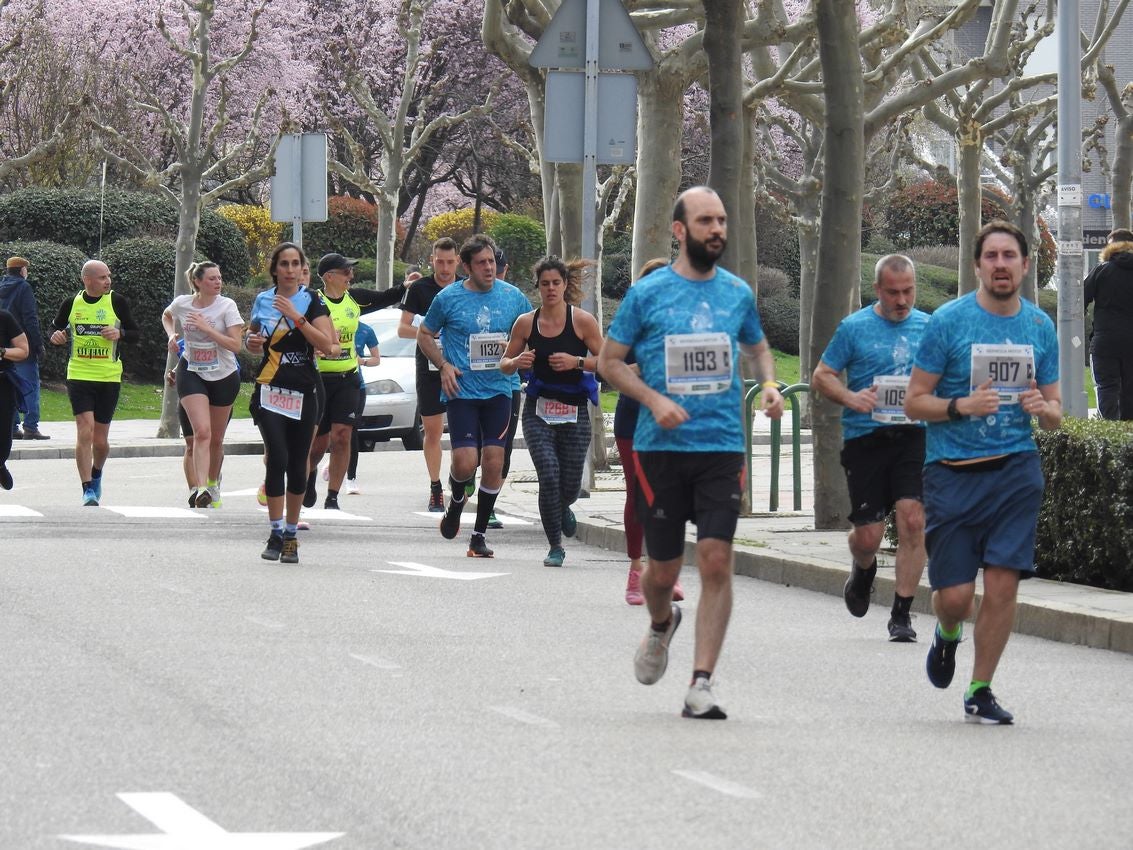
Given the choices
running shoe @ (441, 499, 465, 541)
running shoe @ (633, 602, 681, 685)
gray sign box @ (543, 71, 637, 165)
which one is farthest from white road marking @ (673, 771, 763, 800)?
gray sign box @ (543, 71, 637, 165)

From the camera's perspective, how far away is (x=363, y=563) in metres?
13.1

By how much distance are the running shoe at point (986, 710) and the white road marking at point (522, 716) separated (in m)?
1.46

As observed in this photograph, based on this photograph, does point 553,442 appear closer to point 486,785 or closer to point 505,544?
point 505,544

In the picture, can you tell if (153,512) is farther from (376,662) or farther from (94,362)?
(376,662)

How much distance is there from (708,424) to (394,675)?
1.68 m

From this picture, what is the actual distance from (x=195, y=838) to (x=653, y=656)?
2.70 metres

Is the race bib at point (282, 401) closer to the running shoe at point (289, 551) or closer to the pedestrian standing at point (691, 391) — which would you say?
the running shoe at point (289, 551)

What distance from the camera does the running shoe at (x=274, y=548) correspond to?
1299 cm

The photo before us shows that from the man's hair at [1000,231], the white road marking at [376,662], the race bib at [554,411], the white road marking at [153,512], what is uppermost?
the man's hair at [1000,231]

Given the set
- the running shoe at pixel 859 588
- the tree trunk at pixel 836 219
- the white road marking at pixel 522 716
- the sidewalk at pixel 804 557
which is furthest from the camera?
the tree trunk at pixel 836 219

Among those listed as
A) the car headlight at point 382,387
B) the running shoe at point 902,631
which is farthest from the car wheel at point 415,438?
the running shoe at point 902,631

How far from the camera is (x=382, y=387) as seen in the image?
2534 centimetres

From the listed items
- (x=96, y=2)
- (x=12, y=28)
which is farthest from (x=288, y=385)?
(x=96, y=2)

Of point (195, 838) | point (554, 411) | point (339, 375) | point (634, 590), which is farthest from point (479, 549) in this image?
point (195, 838)
